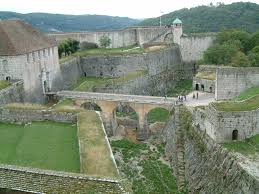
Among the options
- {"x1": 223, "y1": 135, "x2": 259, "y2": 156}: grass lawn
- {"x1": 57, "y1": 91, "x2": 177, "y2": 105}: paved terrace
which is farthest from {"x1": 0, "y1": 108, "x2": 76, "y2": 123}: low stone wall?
{"x1": 223, "y1": 135, "x2": 259, "y2": 156}: grass lawn

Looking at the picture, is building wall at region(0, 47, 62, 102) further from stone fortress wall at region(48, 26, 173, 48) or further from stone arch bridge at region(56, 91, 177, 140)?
stone fortress wall at region(48, 26, 173, 48)

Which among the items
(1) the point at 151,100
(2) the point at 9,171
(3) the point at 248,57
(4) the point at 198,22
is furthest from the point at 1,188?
(4) the point at 198,22

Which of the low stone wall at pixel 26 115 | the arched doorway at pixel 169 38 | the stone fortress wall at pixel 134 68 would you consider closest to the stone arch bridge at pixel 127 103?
the low stone wall at pixel 26 115

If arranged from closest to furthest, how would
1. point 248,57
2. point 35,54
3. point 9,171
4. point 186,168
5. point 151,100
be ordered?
point 9,171, point 186,168, point 151,100, point 35,54, point 248,57

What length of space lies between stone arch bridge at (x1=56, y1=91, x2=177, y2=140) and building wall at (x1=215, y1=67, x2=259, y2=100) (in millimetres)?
3777

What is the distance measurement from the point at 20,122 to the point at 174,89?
26.2m

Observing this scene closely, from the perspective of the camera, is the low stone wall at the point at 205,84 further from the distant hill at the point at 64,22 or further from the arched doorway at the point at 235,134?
the distant hill at the point at 64,22

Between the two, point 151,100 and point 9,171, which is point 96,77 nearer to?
point 151,100

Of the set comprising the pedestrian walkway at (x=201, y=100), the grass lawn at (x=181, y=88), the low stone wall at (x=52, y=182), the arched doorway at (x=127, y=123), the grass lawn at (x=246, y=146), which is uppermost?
the low stone wall at (x=52, y=182)

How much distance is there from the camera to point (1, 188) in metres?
15.5

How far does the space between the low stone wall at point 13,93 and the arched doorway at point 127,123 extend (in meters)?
7.87

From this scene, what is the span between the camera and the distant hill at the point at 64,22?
161125 millimetres

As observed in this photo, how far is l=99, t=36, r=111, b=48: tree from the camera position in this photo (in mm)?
57656

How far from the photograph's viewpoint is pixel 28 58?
34.9 meters
